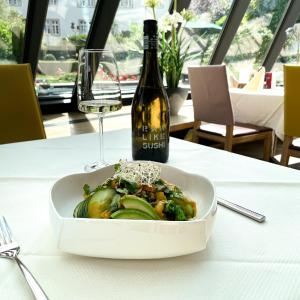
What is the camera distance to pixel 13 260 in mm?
438

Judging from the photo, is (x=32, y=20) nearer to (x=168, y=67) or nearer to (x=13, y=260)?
(x=168, y=67)

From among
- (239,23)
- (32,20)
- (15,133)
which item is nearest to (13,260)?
(15,133)

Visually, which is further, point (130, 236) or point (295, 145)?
point (295, 145)

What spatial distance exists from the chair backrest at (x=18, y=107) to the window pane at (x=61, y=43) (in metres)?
1.80

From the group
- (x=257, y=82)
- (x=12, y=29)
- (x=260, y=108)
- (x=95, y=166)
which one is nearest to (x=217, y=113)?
(x=260, y=108)

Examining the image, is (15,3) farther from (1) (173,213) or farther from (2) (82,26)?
(1) (173,213)

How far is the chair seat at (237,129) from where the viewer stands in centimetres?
251

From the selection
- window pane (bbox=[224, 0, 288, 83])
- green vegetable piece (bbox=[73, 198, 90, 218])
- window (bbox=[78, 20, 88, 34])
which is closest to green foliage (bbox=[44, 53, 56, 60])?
window (bbox=[78, 20, 88, 34])

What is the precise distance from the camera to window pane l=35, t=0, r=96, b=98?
3242 mm

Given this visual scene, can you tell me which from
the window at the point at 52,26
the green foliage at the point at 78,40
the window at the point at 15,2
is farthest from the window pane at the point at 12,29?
the green foliage at the point at 78,40

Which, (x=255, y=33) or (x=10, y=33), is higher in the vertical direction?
(x=255, y=33)

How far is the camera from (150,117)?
82cm

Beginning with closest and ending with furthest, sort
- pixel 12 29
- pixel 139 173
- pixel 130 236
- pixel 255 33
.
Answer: pixel 130 236, pixel 139 173, pixel 12 29, pixel 255 33

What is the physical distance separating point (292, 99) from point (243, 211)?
1.67 meters
